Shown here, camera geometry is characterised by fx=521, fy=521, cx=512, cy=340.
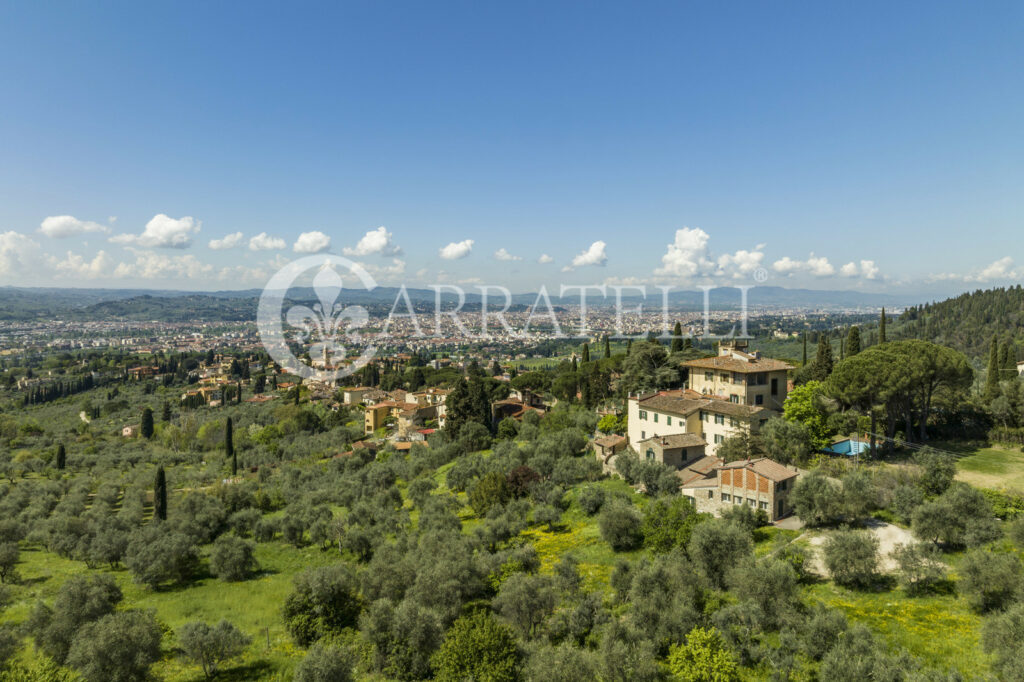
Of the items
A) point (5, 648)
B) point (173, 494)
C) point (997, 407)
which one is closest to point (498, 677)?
point (5, 648)

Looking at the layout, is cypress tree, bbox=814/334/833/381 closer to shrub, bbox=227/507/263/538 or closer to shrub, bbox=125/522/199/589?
shrub, bbox=227/507/263/538

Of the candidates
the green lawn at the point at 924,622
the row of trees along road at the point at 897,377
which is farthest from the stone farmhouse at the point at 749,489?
the row of trees along road at the point at 897,377

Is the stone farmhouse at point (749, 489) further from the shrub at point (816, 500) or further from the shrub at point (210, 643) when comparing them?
the shrub at point (210, 643)

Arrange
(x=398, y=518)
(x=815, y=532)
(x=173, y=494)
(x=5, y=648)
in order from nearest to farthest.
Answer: (x=5, y=648), (x=815, y=532), (x=398, y=518), (x=173, y=494)

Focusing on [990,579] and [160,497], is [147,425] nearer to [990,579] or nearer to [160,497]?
[160,497]

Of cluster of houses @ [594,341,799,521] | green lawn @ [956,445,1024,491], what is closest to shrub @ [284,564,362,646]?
cluster of houses @ [594,341,799,521]

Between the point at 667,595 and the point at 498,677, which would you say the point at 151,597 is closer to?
the point at 498,677
